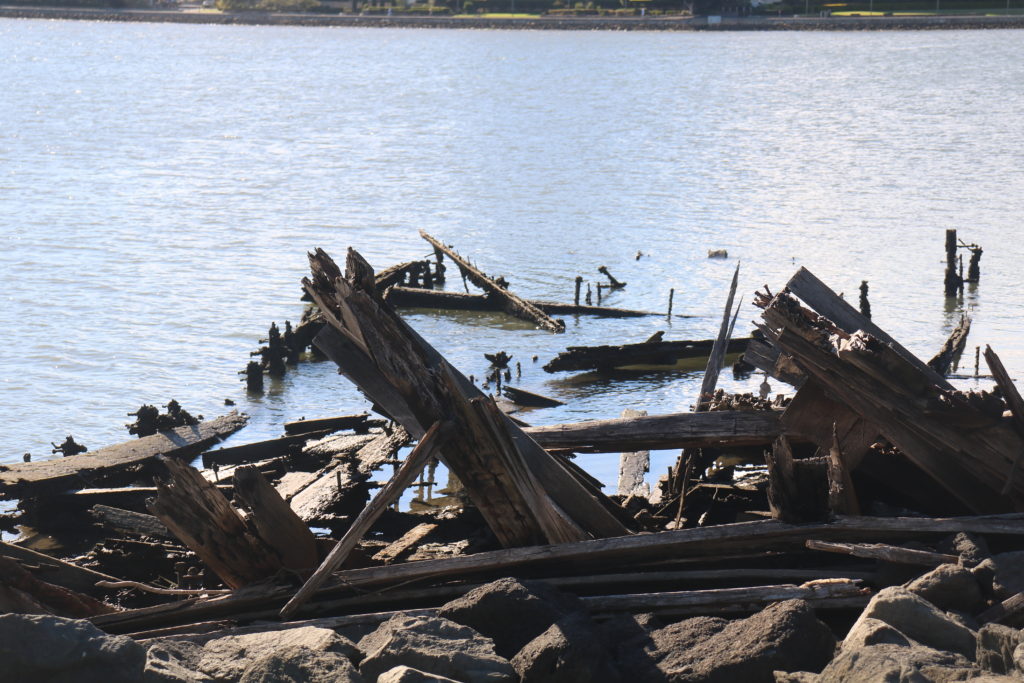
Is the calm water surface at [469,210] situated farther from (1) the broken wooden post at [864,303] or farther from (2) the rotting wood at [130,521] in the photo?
(2) the rotting wood at [130,521]

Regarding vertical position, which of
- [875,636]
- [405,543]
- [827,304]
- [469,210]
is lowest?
[469,210]

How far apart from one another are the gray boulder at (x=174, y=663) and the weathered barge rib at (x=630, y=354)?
10.3m

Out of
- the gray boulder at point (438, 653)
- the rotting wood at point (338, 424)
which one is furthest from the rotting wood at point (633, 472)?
the gray boulder at point (438, 653)

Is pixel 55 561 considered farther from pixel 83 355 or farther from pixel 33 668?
pixel 83 355

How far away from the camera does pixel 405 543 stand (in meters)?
8.09

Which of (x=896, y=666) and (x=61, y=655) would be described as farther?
(x=61, y=655)

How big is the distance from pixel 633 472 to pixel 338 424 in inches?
140

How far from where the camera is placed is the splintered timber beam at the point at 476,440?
7121 millimetres

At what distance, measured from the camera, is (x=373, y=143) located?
49312 mm

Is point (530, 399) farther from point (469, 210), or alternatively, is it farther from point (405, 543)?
point (469, 210)

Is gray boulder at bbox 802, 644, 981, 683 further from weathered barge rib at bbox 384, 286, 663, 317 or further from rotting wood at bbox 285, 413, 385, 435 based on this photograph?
weathered barge rib at bbox 384, 286, 663, 317

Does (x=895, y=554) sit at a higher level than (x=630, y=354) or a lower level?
higher

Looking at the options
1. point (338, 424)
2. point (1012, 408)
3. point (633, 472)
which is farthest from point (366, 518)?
point (338, 424)

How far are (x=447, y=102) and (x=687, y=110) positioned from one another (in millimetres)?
14322
